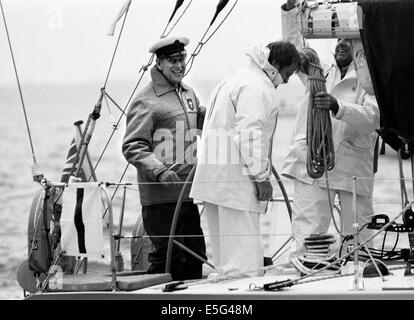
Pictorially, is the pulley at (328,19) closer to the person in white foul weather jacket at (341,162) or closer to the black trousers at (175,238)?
the person in white foul weather jacket at (341,162)

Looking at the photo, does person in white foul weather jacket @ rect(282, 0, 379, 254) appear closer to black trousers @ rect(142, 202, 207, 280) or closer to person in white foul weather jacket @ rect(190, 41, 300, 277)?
person in white foul weather jacket @ rect(190, 41, 300, 277)

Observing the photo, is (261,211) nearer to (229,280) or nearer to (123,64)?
(229,280)

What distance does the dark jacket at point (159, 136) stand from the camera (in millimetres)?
9414

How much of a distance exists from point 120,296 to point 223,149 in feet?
3.30

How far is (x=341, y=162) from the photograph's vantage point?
931 cm

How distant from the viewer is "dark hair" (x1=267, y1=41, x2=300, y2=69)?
28.9 ft

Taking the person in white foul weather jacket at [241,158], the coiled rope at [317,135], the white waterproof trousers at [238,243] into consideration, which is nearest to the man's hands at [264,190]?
the person in white foul weather jacket at [241,158]

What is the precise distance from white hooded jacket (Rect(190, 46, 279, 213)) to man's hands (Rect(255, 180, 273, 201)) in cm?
4

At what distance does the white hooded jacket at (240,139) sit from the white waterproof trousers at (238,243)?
6 cm

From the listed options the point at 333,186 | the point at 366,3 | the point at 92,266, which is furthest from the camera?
the point at 92,266

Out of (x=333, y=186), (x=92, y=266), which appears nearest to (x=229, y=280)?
(x=333, y=186)

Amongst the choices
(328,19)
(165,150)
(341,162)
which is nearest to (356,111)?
(341,162)

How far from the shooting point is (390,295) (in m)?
7.90

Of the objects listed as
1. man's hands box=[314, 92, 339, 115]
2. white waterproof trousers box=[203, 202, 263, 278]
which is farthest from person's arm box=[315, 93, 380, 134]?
white waterproof trousers box=[203, 202, 263, 278]
